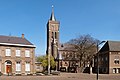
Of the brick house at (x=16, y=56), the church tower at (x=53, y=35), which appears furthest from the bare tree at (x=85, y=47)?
the church tower at (x=53, y=35)

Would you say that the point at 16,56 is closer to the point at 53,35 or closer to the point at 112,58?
the point at 112,58

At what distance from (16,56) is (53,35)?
6532 centimetres

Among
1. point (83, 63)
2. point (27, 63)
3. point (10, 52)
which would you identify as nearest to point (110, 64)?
point (83, 63)

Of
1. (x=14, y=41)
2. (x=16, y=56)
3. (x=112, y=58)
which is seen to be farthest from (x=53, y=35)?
(x=16, y=56)

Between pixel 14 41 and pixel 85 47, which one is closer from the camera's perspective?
pixel 14 41

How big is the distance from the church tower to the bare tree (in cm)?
3968

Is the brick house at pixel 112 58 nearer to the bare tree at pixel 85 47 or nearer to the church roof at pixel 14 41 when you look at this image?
the bare tree at pixel 85 47

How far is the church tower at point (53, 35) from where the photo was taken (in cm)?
11257

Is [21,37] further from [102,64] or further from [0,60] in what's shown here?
[102,64]

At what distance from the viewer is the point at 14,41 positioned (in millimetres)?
56625

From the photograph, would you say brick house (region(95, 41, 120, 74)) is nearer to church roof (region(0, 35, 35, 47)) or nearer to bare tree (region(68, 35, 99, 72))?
bare tree (region(68, 35, 99, 72))

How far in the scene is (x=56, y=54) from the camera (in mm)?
110562

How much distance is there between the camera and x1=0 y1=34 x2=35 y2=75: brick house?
53750 millimetres

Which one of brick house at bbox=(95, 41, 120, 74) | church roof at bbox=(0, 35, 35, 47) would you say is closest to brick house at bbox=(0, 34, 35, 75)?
church roof at bbox=(0, 35, 35, 47)
